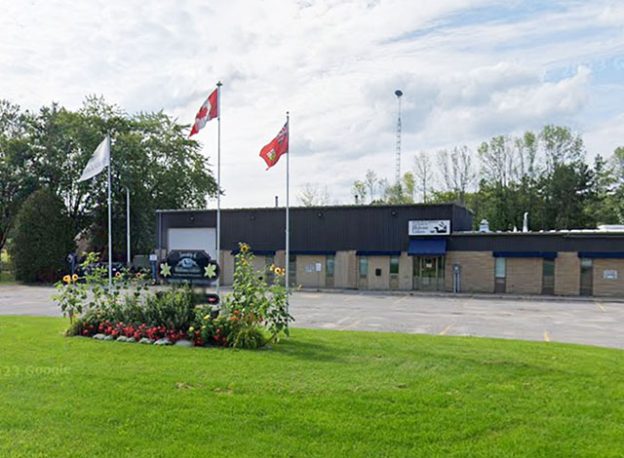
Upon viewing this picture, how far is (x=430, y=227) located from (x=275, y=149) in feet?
67.3

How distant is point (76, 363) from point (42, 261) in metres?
39.0

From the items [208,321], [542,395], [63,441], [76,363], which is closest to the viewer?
[63,441]

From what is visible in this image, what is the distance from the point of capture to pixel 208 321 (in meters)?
11.1

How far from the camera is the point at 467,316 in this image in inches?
835

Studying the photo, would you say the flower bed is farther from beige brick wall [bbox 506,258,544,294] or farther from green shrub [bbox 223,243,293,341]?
beige brick wall [bbox 506,258,544,294]

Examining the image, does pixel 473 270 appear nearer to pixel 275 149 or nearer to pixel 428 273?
pixel 428 273

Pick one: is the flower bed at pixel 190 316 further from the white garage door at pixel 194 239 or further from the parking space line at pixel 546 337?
the white garage door at pixel 194 239

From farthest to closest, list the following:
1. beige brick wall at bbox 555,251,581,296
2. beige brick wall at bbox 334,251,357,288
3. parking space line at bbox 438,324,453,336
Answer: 1. beige brick wall at bbox 334,251,357,288
2. beige brick wall at bbox 555,251,581,296
3. parking space line at bbox 438,324,453,336

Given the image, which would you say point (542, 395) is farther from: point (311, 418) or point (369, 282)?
point (369, 282)

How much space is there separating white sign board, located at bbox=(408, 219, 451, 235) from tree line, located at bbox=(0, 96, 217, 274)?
76.9 ft

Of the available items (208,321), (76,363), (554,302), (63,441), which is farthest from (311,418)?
(554,302)

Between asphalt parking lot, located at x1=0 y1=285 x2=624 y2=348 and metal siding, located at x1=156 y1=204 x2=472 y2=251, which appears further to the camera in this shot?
metal siding, located at x1=156 y1=204 x2=472 y2=251

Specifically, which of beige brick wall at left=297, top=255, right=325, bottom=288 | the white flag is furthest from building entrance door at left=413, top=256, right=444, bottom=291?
the white flag

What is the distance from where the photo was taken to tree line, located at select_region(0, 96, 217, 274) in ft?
154
